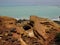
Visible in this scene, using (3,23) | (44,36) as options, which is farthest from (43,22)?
(3,23)

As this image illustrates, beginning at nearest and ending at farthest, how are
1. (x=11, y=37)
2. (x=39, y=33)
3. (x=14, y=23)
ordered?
(x=11, y=37) → (x=39, y=33) → (x=14, y=23)

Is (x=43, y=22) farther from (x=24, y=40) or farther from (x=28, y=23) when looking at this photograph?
(x=24, y=40)

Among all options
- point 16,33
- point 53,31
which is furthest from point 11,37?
point 53,31

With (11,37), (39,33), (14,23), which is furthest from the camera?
(14,23)

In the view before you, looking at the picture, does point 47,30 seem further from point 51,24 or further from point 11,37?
point 11,37

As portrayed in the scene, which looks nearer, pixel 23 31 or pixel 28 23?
pixel 23 31

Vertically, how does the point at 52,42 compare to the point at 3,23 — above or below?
below
